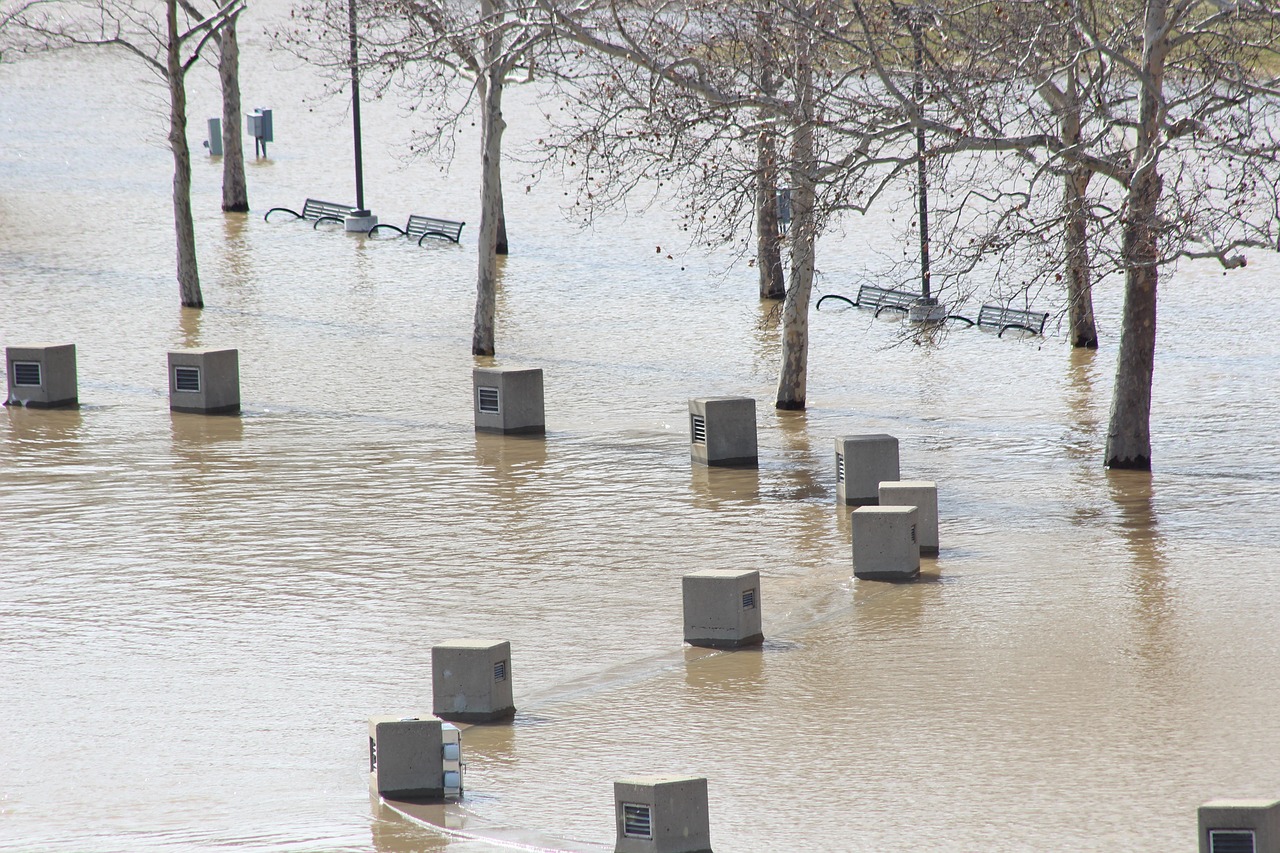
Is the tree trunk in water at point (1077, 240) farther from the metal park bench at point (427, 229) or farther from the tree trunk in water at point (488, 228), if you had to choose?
the metal park bench at point (427, 229)

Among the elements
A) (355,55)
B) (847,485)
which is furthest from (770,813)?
(355,55)

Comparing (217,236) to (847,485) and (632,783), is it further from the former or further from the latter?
(632,783)

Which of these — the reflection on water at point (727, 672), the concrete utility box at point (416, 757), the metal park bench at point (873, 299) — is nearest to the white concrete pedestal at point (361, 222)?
the metal park bench at point (873, 299)

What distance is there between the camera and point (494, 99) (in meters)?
23.2

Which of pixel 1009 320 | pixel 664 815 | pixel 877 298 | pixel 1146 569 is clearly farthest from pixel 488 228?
pixel 664 815

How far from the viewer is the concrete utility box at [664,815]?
7355 millimetres

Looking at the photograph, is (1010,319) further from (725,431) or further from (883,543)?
(883,543)

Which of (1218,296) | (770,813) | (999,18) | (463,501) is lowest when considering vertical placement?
(770,813)

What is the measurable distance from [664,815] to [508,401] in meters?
11.3

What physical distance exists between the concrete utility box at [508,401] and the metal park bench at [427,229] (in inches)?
595

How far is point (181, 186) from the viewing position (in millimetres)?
26844

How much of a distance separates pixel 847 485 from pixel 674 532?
1.86m

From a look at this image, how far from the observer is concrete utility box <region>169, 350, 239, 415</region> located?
19359 mm

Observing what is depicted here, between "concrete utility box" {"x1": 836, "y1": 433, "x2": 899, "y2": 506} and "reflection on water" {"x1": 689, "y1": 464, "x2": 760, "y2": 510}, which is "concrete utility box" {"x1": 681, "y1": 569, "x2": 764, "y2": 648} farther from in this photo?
"concrete utility box" {"x1": 836, "y1": 433, "x2": 899, "y2": 506}
